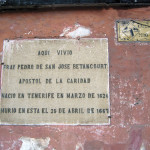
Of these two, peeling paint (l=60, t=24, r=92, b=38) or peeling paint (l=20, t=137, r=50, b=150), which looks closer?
peeling paint (l=20, t=137, r=50, b=150)

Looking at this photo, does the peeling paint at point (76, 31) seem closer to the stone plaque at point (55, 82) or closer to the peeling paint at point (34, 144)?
the stone plaque at point (55, 82)

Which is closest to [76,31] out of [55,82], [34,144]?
[55,82]

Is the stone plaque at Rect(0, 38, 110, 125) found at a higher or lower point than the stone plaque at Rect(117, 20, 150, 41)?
lower

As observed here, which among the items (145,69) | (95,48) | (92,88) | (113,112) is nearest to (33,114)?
(92,88)

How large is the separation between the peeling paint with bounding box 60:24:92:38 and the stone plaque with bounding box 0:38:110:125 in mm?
80

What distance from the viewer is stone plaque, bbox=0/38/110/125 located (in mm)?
2406

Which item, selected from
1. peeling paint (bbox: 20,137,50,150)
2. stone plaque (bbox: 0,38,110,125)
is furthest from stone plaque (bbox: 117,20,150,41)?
peeling paint (bbox: 20,137,50,150)

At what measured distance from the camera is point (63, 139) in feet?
7.76

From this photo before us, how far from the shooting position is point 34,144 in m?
2.37

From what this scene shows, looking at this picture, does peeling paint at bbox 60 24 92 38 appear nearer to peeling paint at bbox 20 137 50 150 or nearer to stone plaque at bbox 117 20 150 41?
stone plaque at bbox 117 20 150 41

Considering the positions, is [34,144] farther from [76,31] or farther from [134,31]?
[134,31]

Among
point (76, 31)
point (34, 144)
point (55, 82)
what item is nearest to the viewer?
point (34, 144)

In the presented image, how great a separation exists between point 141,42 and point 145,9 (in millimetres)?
456

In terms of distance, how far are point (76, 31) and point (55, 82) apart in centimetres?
72
